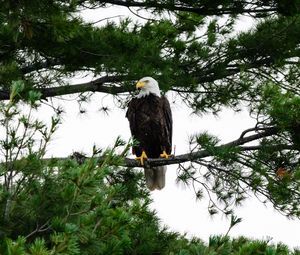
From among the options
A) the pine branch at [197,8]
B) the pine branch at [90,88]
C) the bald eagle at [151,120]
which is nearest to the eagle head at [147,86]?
the bald eagle at [151,120]

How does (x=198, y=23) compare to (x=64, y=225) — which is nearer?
(x=64, y=225)

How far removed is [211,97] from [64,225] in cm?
354

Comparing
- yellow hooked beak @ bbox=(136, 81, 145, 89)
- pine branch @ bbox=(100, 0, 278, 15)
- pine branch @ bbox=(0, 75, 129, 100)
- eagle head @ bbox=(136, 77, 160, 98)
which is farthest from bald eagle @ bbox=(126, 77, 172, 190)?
pine branch @ bbox=(100, 0, 278, 15)

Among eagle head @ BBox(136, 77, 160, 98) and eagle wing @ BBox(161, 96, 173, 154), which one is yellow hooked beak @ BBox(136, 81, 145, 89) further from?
eagle wing @ BBox(161, 96, 173, 154)

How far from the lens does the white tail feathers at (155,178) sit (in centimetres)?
621

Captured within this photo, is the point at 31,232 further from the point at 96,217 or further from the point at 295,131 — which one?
the point at 295,131

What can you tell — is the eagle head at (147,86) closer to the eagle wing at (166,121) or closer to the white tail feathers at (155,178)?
the eagle wing at (166,121)

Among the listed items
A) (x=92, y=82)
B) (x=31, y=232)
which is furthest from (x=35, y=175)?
(x=92, y=82)

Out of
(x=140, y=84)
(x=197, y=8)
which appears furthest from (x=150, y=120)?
(x=197, y=8)

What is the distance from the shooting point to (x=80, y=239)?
2594 mm

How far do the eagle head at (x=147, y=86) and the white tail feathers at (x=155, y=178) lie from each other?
65 cm

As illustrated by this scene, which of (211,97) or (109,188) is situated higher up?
(211,97)

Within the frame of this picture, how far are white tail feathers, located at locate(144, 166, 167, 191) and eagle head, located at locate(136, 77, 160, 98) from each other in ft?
2.15

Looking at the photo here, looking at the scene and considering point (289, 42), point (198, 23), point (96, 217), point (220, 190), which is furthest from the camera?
point (198, 23)
